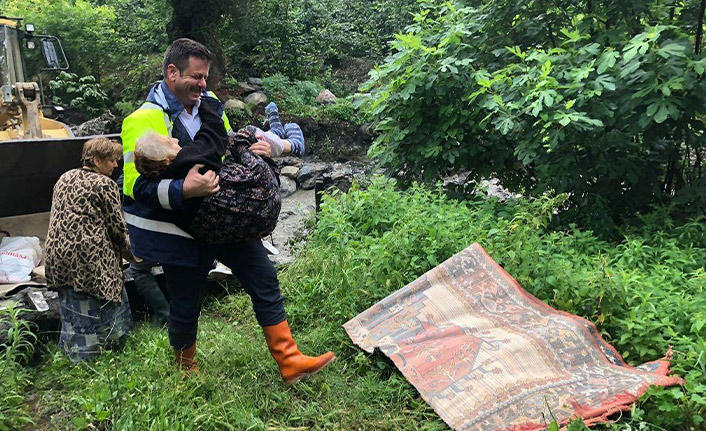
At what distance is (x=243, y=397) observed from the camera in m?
3.18

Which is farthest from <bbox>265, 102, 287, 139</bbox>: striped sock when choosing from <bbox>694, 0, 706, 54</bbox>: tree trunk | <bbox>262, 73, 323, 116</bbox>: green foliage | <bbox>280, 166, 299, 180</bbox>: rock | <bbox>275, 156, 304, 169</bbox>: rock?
<bbox>262, 73, 323, 116</bbox>: green foliage

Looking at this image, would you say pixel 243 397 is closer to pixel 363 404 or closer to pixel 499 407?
pixel 363 404

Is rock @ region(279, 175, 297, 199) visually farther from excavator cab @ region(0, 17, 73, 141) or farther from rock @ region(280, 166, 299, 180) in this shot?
excavator cab @ region(0, 17, 73, 141)

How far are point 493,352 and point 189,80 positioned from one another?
7.42ft

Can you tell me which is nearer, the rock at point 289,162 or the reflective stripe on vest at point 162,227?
the reflective stripe on vest at point 162,227

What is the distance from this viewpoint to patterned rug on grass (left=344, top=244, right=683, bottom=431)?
2.89 metres

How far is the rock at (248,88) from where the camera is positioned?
14500 mm

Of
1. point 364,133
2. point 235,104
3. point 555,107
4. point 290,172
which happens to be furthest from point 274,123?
point 364,133

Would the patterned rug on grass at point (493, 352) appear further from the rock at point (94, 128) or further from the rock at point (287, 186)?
the rock at point (94, 128)

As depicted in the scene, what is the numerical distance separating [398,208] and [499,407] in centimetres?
254

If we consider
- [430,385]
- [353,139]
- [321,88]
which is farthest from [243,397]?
[321,88]

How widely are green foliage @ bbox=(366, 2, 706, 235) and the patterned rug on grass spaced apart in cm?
146

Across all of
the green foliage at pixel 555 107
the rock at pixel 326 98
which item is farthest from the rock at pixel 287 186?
→ the green foliage at pixel 555 107

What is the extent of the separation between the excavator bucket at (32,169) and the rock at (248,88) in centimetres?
918
